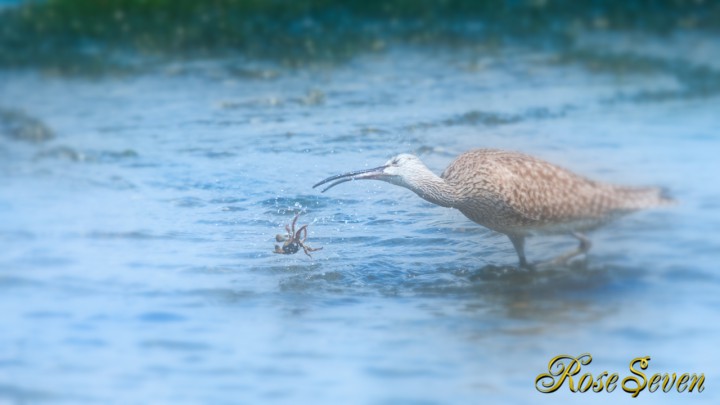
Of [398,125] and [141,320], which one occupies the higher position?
[398,125]

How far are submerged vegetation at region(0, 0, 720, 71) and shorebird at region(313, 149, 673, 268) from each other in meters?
0.37

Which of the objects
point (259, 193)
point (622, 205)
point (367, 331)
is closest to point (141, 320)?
point (259, 193)

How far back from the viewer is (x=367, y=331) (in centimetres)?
201

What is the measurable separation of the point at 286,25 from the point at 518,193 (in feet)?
2.53

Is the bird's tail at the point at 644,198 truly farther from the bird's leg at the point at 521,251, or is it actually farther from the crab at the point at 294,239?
the crab at the point at 294,239

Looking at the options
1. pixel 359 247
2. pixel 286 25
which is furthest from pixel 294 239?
pixel 286 25

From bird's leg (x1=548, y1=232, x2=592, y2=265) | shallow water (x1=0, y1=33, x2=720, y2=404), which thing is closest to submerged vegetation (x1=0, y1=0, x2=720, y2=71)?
shallow water (x1=0, y1=33, x2=720, y2=404)

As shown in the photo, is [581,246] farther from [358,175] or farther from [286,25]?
[286,25]

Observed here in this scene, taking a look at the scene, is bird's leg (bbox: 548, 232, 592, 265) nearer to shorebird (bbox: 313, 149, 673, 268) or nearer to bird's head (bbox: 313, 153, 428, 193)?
shorebird (bbox: 313, 149, 673, 268)

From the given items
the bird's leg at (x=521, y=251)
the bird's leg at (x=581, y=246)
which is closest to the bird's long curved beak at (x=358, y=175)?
the bird's leg at (x=521, y=251)

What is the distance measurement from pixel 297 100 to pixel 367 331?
0.58m

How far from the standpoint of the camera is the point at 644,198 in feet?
6.32

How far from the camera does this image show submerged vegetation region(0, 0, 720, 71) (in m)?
2.22

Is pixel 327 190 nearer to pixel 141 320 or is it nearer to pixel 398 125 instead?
pixel 398 125
